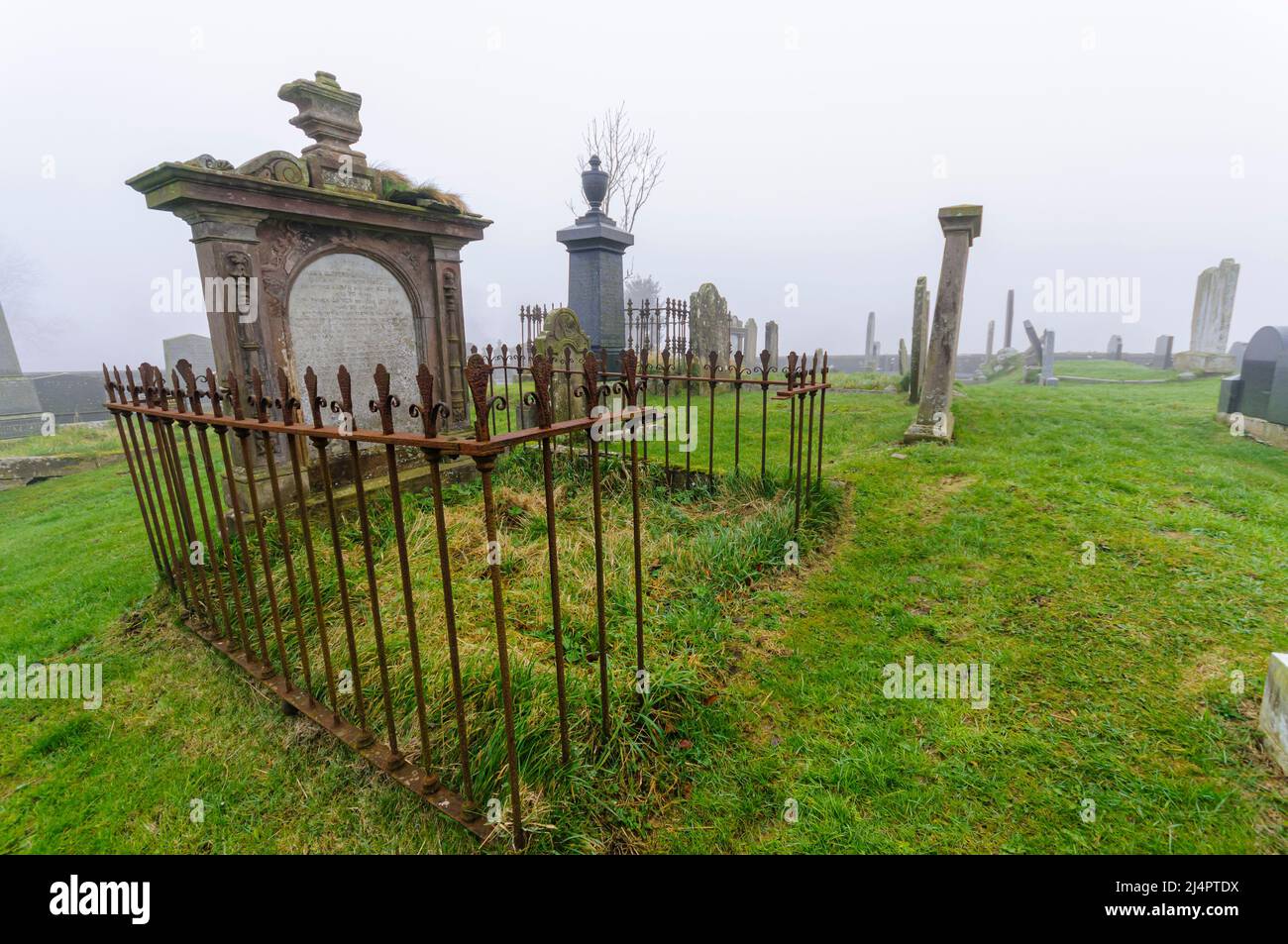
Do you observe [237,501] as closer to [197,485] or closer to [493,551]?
[197,485]

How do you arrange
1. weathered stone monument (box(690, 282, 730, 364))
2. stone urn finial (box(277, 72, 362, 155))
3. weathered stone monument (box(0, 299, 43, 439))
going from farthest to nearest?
weathered stone monument (box(690, 282, 730, 364)), weathered stone monument (box(0, 299, 43, 439)), stone urn finial (box(277, 72, 362, 155))

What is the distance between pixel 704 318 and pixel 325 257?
9.51 meters

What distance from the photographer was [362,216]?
5.05 metres

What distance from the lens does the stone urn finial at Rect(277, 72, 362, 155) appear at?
4890 mm

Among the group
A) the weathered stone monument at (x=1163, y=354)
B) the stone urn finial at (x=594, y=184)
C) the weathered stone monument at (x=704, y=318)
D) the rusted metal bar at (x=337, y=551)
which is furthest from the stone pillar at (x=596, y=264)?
the weathered stone monument at (x=1163, y=354)

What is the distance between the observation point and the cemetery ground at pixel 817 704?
2.31 meters

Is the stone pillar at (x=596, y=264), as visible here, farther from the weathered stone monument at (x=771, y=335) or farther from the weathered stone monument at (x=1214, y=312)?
the weathered stone monument at (x=1214, y=312)

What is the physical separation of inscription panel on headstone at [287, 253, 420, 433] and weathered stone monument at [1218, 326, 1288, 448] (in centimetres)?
1002

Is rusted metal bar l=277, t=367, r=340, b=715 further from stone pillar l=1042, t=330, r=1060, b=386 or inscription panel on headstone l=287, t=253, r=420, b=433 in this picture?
stone pillar l=1042, t=330, r=1060, b=386

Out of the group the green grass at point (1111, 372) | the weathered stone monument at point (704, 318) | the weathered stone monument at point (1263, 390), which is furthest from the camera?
the green grass at point (1111, 372)

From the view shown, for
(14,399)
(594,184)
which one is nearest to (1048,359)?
(594,184)

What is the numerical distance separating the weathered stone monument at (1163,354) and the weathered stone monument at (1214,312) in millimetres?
3221

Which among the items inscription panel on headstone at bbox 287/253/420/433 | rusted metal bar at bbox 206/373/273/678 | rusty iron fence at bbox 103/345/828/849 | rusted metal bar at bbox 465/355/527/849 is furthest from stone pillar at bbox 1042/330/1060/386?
rusted metal bar at bbox 206/373/273/678
